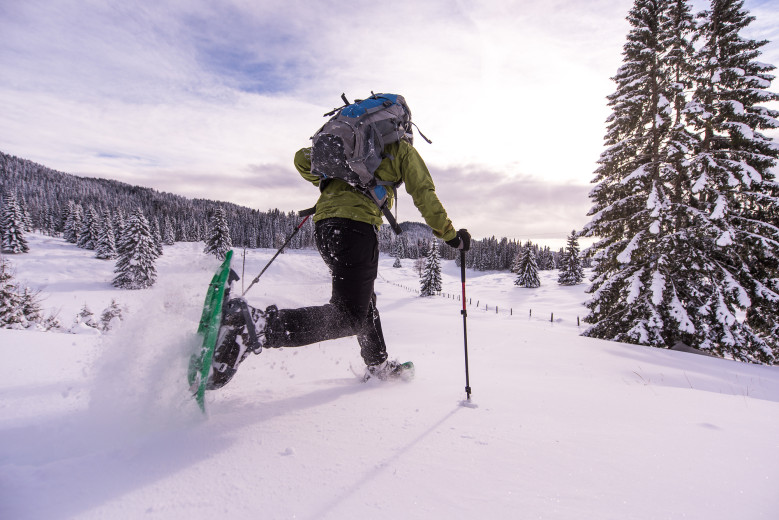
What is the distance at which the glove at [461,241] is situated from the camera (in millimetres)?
2814

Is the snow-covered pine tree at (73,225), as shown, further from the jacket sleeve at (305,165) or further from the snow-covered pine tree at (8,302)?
the jacket sleeve at (305,165)

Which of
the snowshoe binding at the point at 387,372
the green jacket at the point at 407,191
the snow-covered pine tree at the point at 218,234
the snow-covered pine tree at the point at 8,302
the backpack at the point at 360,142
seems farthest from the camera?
the snow-covered pine tree at the point at 218,234

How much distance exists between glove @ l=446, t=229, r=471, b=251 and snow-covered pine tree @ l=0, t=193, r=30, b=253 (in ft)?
217

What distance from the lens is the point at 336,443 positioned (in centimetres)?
166

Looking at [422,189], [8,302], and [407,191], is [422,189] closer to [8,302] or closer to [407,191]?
[407,191]

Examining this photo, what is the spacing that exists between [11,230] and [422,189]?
220ft

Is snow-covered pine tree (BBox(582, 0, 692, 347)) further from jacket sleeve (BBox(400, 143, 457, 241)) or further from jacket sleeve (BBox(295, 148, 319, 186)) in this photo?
jacket sleeve (BBox(295, 148, 319, 186))

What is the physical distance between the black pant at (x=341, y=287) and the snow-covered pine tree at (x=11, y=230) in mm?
65483

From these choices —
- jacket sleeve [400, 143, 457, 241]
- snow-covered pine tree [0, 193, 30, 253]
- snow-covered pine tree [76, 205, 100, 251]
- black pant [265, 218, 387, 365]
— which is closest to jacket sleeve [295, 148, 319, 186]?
black pant [265, 218, 387, 365]

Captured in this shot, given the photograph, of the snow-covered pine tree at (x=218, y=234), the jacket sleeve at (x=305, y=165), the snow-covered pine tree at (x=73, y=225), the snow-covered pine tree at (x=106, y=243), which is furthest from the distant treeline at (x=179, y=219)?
the jacket sleeve at (x=305, y=165)

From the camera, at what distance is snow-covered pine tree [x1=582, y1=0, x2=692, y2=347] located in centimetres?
1034

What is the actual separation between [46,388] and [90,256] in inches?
2396

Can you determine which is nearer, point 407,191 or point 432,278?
point 407,191

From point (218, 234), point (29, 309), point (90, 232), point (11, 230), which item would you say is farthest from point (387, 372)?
point (90, 232)
